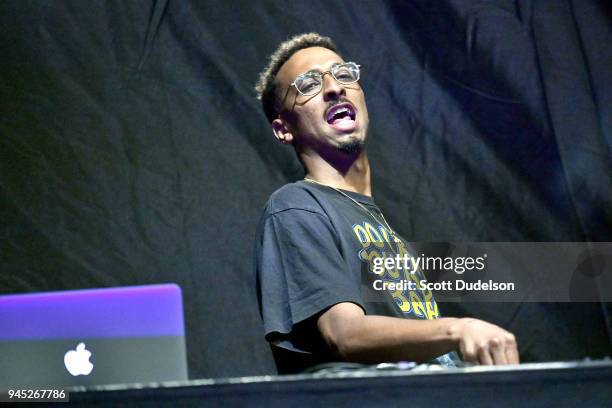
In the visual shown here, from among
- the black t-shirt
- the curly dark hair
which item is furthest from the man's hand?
the curly dark hair

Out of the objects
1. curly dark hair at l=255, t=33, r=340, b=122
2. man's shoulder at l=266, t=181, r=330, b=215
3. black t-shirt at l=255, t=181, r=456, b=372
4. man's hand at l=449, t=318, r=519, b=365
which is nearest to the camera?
man's hand at l=449, t=318, r=519, b=365

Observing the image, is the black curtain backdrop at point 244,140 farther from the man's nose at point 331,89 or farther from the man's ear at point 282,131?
the man's nose at point 331,89

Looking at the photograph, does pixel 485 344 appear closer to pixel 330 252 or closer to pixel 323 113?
pixel 330 252

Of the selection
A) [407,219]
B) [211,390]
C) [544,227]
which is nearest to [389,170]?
[407,219]

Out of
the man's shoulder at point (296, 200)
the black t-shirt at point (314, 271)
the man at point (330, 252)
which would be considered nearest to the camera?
the man at point (330, 252)

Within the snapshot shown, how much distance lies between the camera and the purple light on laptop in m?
1.43

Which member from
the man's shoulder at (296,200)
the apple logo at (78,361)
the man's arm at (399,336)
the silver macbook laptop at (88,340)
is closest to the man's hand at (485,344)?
the man's arm at (399,336)

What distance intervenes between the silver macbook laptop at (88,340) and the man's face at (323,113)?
0.40 metres

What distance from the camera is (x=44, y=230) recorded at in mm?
1791

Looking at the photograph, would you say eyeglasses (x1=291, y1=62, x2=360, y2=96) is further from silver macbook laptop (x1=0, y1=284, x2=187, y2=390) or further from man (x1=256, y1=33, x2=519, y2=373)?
silver macbook laptop (x1=0, y1=284, x2=187, y2=390)

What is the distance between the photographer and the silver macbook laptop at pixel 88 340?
142 cm

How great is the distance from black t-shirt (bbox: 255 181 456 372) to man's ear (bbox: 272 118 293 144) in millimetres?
222

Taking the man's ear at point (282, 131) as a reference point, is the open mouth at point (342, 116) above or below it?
below

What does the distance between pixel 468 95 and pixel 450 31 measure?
15cm
